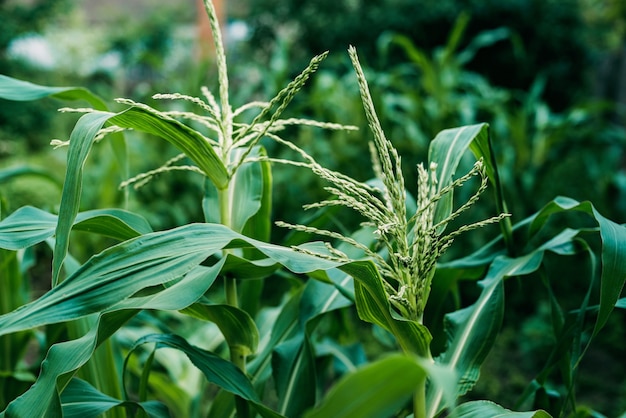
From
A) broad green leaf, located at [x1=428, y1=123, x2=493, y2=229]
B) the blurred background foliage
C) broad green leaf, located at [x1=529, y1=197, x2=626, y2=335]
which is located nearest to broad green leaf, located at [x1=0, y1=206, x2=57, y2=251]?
the blurred background foliage

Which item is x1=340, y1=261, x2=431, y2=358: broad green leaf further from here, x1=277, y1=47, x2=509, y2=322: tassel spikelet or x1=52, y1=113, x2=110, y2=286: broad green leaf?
x1=52, y1=113, x2=110, y2=286: broad green leaf

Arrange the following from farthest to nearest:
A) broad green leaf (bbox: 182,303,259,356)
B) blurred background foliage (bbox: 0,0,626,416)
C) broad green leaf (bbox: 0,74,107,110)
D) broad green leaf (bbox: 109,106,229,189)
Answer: blurred background foliage (bbox: 0,0,626,416)
broad green leaf (bbox: 0,74,107,110)
broad green leaf (bbox: 182,303,259,356)
broad green leaf (bbox: 109,106,229,189)

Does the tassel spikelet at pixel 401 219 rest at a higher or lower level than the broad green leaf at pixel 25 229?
lower

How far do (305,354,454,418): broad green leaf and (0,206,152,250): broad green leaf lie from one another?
415 millimetres

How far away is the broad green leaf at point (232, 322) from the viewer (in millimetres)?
871

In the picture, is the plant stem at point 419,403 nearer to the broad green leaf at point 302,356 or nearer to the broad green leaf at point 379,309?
the broad green leaf at point 379,309

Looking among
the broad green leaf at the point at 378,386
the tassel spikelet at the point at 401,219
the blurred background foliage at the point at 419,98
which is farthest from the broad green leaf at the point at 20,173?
the broad green leaf at the point at 378,386

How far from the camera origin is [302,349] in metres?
1.05

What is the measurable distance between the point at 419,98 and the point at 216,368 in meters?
2.51

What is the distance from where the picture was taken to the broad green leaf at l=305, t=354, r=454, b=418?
476 mm

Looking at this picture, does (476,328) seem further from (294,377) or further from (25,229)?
(25,229)

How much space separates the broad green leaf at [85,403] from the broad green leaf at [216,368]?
0.24 ft

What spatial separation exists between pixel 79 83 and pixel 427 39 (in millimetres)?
3938

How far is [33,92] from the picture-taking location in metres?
1.02
